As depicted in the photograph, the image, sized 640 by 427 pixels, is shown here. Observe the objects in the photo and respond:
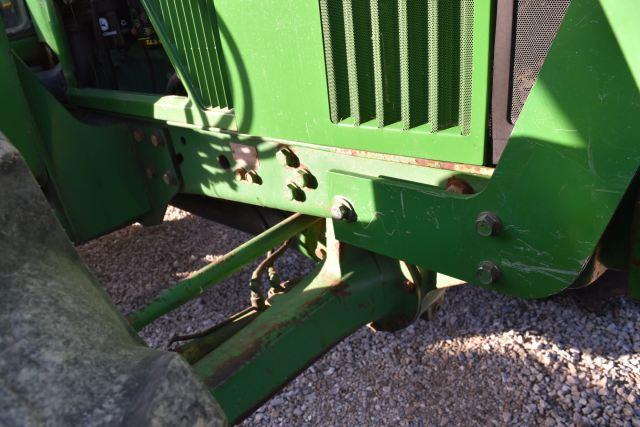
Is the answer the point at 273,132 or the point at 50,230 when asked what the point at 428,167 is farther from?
the point at 50,230

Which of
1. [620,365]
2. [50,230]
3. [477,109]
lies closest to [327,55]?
[477,109]

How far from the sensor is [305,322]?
6.03 ft

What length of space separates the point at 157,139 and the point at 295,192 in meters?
0.81

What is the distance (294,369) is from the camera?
1806 millimetres

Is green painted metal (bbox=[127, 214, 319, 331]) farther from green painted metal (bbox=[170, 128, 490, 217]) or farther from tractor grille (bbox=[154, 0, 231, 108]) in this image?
tractor grille (bbox=[154, 0, 231, 108])

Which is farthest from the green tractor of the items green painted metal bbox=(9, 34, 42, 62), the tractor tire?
green painted metal bbox=(9, 34, 42, 62)

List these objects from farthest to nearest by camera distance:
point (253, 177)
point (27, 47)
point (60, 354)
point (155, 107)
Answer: point (27, 47) → point (155, 107) → point (253, 177) → point (60, 354)

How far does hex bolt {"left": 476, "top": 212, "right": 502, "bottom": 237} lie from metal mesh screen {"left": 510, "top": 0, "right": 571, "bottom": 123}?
9.9 inches

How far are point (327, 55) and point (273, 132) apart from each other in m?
0.34

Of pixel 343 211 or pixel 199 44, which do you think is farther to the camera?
pixel 199 44

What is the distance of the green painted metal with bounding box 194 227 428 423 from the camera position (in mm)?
1689

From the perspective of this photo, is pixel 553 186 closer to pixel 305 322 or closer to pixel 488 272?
pixel 488 272

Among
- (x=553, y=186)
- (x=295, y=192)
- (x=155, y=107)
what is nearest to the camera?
(x=553, y=186)

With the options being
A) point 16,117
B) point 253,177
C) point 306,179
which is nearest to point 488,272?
point 306,179
